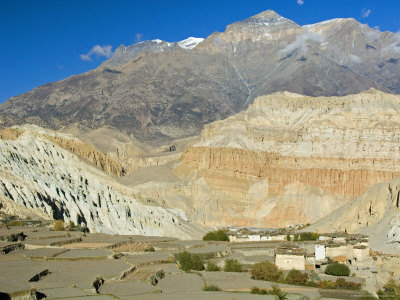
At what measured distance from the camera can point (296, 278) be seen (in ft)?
96.4

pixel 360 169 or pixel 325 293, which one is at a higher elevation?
pixel 360 169

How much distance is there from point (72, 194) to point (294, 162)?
67.7 metres

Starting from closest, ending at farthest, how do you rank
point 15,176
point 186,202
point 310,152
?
point 15,176 < point 186,202 < point 310,152

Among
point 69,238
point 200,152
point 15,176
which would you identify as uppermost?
point 200,152

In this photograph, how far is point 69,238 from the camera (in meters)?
40.7

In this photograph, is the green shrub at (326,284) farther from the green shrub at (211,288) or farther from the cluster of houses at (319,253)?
the green shrub at (211,288)

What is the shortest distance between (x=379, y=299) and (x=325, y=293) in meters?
2.83

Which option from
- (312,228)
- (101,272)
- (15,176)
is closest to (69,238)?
(101,272)

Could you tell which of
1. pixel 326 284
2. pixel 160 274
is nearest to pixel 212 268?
pixel 160 274

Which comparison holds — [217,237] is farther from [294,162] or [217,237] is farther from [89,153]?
[89,153]

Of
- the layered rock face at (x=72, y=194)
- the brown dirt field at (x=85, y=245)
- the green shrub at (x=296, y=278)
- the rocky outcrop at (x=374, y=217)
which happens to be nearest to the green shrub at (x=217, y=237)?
the rocky outcrop at (x=374, y=217)

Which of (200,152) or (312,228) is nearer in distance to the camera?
(312,228)

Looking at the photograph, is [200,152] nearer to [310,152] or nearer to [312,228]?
[310,152]

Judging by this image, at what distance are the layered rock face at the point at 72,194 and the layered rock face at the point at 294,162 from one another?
28.9 metres
